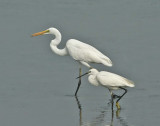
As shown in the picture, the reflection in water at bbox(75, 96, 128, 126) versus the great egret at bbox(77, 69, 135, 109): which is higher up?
the great egret at bbox(77, 69, 135, 109)

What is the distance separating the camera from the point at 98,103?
12211mm

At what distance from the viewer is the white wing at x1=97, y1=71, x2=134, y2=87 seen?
1182 cm

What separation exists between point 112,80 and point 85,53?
71.3 inches

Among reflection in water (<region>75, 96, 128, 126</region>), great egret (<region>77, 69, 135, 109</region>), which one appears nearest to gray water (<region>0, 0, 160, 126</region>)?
reflection in water (<region>75, 96, 128, 126</region>)

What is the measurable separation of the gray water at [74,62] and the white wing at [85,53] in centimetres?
74

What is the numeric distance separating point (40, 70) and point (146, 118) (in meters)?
4.87

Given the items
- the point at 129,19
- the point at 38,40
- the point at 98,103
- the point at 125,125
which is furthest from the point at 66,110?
the point at 129,19

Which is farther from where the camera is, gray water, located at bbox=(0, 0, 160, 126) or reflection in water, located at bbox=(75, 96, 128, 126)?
gray water, located at bbox=(0, 0, 160, 126)

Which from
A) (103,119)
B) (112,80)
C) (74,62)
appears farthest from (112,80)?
(74,62)

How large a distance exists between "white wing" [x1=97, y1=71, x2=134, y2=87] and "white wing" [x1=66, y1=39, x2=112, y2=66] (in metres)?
1.18

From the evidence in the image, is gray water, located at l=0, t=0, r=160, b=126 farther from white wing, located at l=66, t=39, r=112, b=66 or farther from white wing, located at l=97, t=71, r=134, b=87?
white wing, located at l=66, t=39, r=112, b=66

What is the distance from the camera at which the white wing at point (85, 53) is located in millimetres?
13305

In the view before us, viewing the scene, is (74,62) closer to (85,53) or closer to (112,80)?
(85,53)

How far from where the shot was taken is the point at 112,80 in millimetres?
11922
